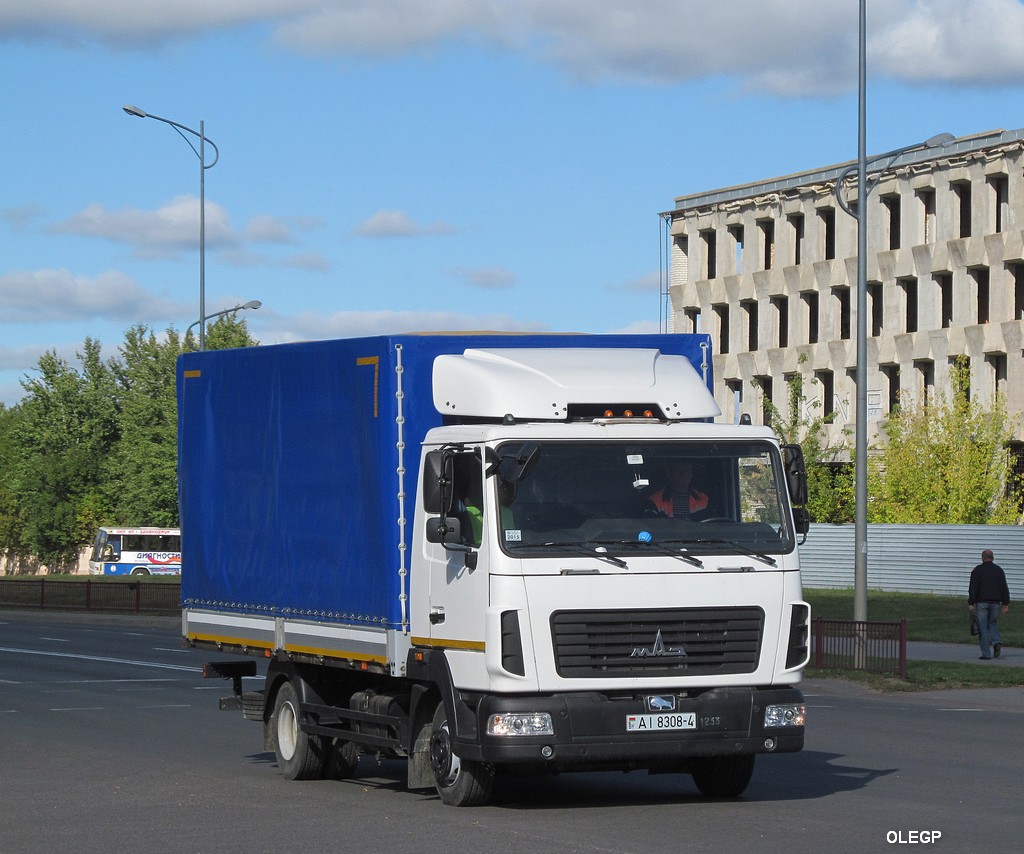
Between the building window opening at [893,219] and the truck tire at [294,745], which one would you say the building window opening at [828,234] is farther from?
the truck tire at [294,745]

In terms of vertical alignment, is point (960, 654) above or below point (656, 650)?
below

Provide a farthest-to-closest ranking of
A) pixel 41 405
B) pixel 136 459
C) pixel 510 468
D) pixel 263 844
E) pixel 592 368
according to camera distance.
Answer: pixel 41 405 < pixel 136 459 < pixel 592 368 < pixel 510 468 < pixel 263 844

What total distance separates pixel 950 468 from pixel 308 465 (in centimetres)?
5214

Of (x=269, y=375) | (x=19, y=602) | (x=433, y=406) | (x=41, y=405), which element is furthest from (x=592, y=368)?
(x=41, y=405)

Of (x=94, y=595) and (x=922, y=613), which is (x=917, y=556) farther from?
(x=94, y=595)

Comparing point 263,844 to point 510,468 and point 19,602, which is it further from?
point 19,602

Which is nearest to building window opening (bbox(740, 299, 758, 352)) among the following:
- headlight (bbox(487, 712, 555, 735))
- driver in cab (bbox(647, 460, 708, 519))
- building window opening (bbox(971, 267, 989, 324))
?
building window opening (bbox(971, 267, 989, 324))

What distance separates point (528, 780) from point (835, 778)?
2425 mm

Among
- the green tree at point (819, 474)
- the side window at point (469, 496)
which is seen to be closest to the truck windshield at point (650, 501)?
the side window at point (469, 496)

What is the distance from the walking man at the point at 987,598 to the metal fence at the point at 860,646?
3444 mm

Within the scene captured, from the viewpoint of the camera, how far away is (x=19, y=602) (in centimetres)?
6009

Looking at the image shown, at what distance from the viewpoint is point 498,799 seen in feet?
41.6

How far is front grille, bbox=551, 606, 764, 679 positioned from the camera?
37.1 feet

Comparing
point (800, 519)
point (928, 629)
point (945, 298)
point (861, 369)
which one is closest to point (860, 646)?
point (861, 369)
